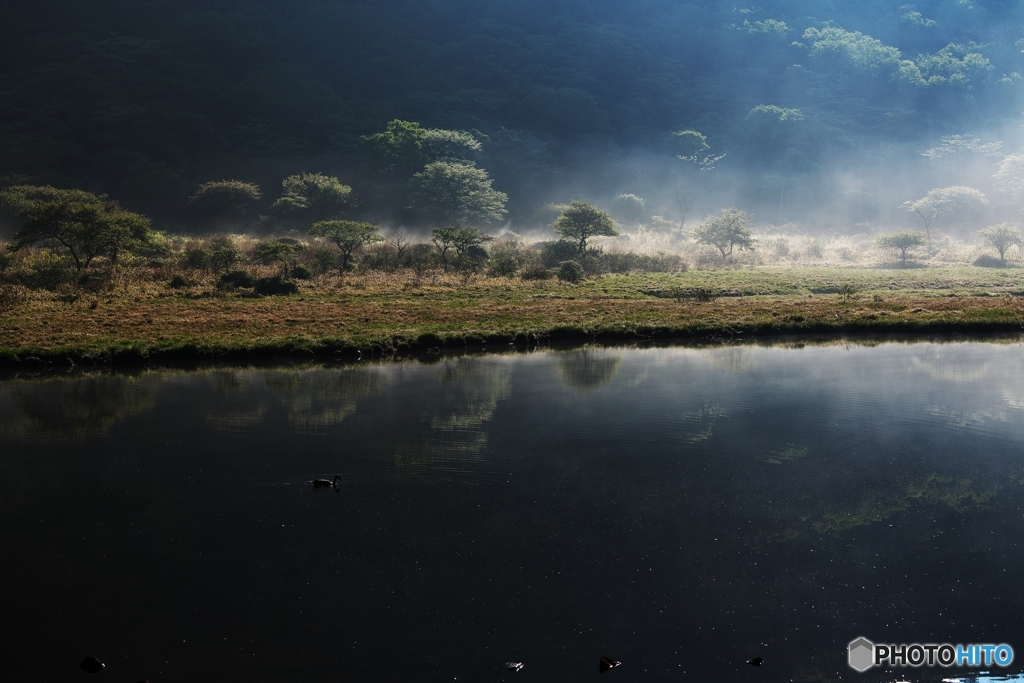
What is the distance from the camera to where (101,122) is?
95938 mm

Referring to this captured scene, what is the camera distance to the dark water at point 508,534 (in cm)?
852

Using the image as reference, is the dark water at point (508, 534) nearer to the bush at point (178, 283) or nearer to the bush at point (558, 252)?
the bush at point (178, 283)

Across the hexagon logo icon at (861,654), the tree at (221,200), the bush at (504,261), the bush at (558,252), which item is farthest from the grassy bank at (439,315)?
the tree at (221,200)

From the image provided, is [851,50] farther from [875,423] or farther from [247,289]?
[875,423]

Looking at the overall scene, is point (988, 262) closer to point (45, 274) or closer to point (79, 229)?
point (79, 229)

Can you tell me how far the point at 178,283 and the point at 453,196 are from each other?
150 feet

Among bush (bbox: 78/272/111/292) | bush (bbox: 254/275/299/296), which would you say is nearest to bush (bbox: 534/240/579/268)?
bush (bbox: 254/275/299/296)

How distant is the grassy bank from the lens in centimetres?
2753

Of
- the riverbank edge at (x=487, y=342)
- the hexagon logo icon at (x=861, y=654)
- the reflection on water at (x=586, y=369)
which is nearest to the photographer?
the hexagon logo icon at (x=861, y=654)

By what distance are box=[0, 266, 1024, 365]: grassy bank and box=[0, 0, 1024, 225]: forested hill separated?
158 ft

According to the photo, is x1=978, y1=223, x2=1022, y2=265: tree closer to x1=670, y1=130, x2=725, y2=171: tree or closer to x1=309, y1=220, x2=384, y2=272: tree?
x1=309, y1=220, x2=384, y2=272: tree

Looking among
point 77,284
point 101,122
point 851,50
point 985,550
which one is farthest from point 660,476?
point 851,50

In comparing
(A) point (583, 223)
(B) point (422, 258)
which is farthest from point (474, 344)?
(A) point (583, 223)

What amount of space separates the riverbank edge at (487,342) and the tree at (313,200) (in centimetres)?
4919
